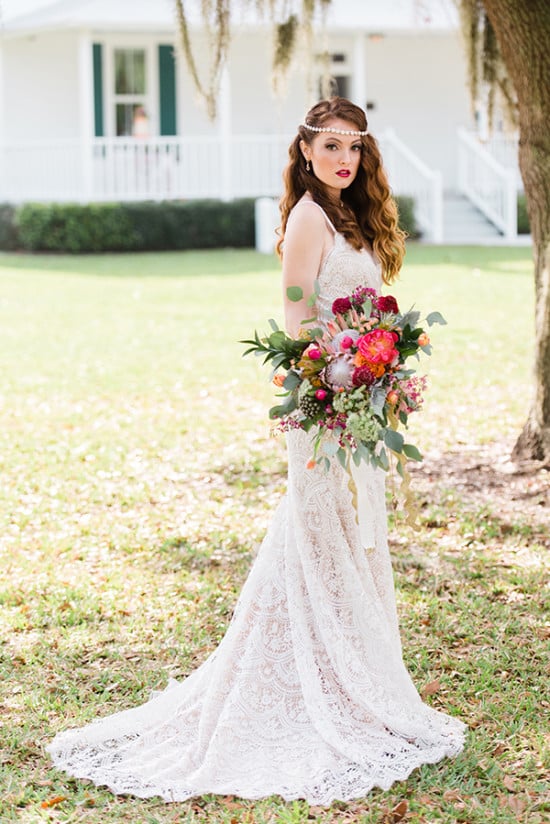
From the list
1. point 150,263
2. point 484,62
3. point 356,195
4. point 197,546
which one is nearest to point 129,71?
point 150,263

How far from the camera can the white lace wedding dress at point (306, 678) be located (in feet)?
12.0

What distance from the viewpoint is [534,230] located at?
691 cm

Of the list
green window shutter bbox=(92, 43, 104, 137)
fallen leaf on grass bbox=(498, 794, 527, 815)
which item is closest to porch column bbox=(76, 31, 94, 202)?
green window shutter bbox=(92, 43, 104, 137)

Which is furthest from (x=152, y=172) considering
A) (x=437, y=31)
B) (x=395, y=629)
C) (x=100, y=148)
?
(x=395, y=629)

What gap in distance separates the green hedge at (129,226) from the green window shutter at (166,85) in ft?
9.54

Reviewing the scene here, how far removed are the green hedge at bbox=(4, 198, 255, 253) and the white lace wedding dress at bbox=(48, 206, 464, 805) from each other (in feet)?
54.8

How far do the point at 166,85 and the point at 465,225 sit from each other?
6.17 m

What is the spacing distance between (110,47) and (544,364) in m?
17.5

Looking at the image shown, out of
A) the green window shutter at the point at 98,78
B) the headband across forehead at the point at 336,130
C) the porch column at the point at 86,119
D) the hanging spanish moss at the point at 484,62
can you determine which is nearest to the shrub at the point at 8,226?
the porch column at the point at 86,119

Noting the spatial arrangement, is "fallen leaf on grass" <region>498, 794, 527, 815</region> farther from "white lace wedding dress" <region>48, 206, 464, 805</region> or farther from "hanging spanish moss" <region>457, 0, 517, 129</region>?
"hanging spanish moss" <region>457, 0, 517, 129</region>

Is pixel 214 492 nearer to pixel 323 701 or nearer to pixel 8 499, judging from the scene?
pixel 8 499

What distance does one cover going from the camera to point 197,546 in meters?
5.98

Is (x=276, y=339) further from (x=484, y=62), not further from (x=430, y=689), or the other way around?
(x=484, y=62)

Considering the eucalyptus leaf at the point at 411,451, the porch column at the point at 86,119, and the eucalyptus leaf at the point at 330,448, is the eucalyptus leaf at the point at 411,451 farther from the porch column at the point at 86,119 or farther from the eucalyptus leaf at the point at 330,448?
the porch column at the point at 86,119
